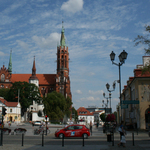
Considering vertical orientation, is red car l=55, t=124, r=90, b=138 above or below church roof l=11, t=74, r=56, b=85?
below

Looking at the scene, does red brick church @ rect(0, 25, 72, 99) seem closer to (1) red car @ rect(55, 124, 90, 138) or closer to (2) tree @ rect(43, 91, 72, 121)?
(2) tree @ rect(43, 91, 72, 121)

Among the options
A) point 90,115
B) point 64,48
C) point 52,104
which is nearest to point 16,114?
point 52,104

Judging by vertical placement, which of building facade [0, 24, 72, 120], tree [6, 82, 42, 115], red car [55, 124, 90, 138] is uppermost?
building facade [0, 24, 72, 120]

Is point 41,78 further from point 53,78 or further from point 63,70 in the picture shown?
point 63,70

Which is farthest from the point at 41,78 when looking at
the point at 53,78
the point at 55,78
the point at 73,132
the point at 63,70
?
the point at 73,132

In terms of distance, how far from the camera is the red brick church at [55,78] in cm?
11012

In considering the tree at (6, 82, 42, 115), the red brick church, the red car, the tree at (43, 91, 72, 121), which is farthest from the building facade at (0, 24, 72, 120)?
the red car

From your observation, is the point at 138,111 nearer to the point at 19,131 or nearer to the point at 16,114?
the point at 19,131

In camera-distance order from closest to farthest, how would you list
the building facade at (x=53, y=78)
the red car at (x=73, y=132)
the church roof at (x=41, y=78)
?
the red car at (x=73, y=132)
the building facade at (x=53, y=78)
the church roof at (x=41, y=78)

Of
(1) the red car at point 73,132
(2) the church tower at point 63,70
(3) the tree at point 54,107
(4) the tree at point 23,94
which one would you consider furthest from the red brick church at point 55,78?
(1) the red car at point 73,132

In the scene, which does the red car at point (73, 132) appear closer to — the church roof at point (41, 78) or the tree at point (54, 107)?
the tree at point (54, 107)

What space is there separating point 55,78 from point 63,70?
271 inches

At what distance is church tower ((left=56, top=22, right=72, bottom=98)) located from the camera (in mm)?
110125

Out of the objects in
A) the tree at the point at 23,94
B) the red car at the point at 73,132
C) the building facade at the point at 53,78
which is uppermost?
the building facade at the point at 53,78
